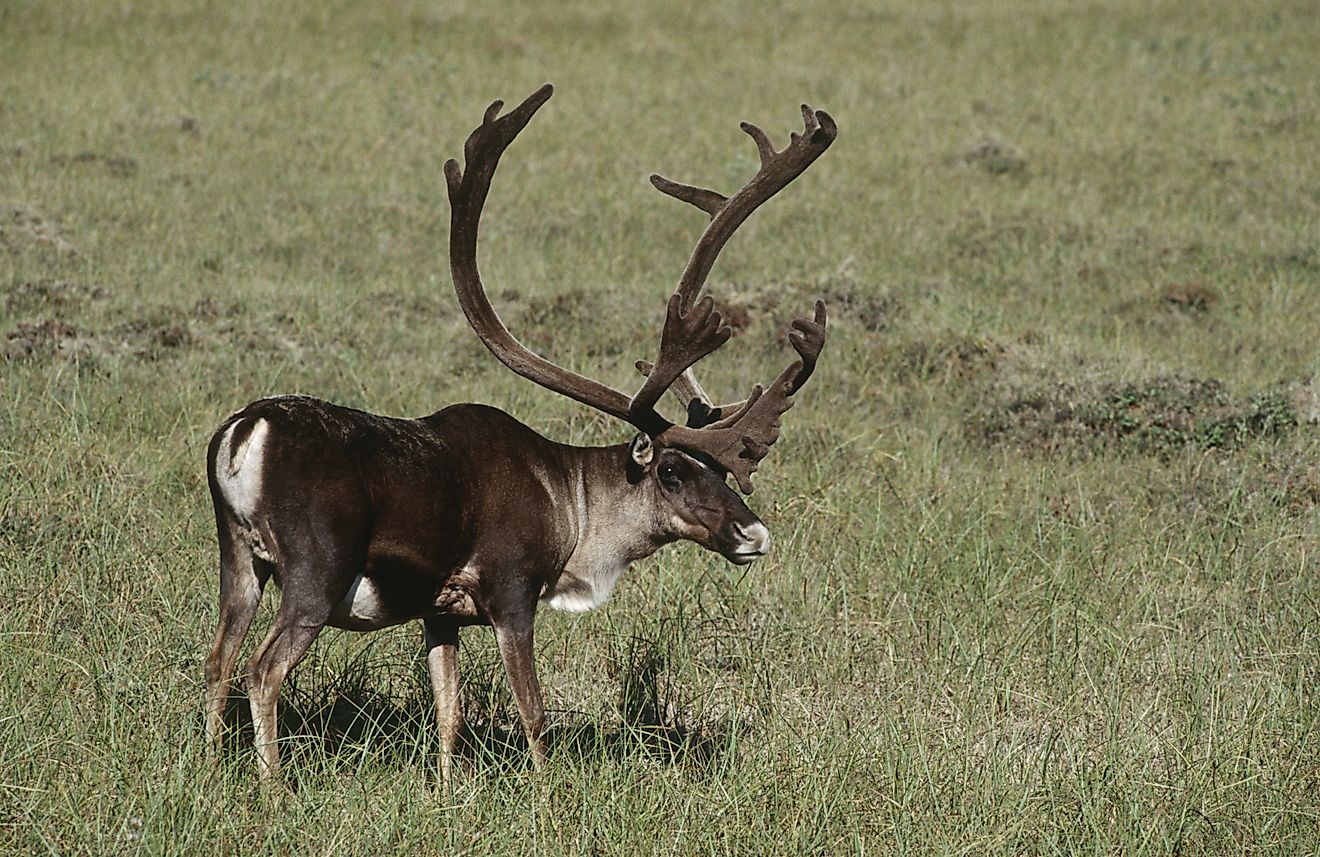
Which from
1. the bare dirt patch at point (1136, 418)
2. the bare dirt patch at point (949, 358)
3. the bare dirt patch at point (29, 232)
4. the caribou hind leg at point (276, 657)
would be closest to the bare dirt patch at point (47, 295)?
the bare dirt patch at point (29, 232)

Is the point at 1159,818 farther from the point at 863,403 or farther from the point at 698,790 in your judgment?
the point at 863,403

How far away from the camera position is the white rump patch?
15.8ft

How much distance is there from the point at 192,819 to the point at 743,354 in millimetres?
7740

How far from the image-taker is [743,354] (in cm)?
1184

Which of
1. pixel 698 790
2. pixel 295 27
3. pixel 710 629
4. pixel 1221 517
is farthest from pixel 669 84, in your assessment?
pixel 698 790

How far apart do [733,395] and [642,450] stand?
5.16 meters

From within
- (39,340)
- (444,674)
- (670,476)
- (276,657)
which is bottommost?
(444,674)

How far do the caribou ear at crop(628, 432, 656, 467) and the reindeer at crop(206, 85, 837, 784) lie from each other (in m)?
A: 0.01

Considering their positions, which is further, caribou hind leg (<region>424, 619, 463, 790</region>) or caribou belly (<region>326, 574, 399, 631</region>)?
caribou hind leg (<region>424, 619, 463, 790</region>)

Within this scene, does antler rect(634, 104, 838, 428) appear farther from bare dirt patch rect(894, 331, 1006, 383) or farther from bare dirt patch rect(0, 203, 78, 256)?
bare dirt patch rect(0, 203, 78, 256)

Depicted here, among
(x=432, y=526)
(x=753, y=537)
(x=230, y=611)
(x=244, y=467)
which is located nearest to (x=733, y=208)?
(x=753, y=537)

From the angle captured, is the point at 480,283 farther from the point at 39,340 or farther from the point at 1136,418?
the point at 1136,418

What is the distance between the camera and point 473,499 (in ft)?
17.6

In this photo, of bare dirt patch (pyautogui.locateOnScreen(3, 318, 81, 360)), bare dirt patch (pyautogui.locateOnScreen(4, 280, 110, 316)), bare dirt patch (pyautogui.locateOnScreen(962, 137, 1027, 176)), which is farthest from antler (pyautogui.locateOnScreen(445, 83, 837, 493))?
bare dirt patch (pyautogui.locateOnScreen(962, 137, 1027, 176))
